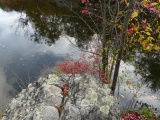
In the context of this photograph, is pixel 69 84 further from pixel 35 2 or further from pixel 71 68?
pixel 35 2

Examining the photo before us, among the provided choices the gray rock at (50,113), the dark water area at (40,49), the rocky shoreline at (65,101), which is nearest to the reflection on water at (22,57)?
the dark water area at (40,49)

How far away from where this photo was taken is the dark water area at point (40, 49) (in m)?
13.6

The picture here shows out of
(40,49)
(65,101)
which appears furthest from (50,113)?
(40,49)

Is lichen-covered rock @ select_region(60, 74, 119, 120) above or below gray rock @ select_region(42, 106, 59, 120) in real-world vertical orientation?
above

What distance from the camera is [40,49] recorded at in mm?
18219

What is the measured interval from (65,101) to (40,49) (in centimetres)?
1338

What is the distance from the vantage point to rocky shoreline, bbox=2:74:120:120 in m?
4.85

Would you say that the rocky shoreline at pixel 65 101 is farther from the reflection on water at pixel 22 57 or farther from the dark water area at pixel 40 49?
the reflection on water at pixel 22 57

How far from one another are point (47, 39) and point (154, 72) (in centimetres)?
965

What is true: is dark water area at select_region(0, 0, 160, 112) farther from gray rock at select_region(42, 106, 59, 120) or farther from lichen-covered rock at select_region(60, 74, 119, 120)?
gray rock at select_region(42, 106, 59, 120)

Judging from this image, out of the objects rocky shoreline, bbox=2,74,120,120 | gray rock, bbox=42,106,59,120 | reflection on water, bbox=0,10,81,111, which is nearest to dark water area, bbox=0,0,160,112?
reflection on water, bbox=0,10,81,111

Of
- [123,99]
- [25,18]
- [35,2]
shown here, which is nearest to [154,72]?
[123,99]

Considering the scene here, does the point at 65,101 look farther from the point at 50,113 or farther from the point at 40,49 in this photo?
the point at 40,49

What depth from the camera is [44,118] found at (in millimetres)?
4945
